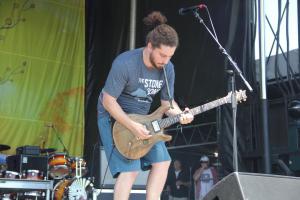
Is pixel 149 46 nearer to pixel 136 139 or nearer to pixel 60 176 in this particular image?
pixel 136 139

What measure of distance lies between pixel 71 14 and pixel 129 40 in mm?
1832

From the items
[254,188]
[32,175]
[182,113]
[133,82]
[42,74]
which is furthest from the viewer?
[42,74]

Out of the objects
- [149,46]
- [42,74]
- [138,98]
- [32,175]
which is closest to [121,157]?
[138,98]

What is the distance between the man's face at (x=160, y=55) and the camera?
3453mm

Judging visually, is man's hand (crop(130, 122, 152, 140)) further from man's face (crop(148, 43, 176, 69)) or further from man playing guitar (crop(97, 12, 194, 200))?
man's face (crop(148, 43, 176, 69))

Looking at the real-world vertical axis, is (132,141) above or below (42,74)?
below

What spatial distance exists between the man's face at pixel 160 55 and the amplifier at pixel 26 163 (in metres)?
4.17

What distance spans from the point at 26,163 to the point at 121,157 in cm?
398

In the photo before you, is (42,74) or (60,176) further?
(42,74)

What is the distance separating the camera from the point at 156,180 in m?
3.57

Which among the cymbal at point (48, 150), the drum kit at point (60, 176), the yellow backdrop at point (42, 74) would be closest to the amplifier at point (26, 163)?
the drum kit at point (60, 176)

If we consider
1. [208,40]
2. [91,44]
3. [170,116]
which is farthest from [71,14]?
[170,116]

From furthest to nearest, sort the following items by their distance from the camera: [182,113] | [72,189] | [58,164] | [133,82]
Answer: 1. [58,164]
2. [72,189]
3. [182,113]
4. [133,82]

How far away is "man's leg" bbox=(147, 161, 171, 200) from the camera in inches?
140
